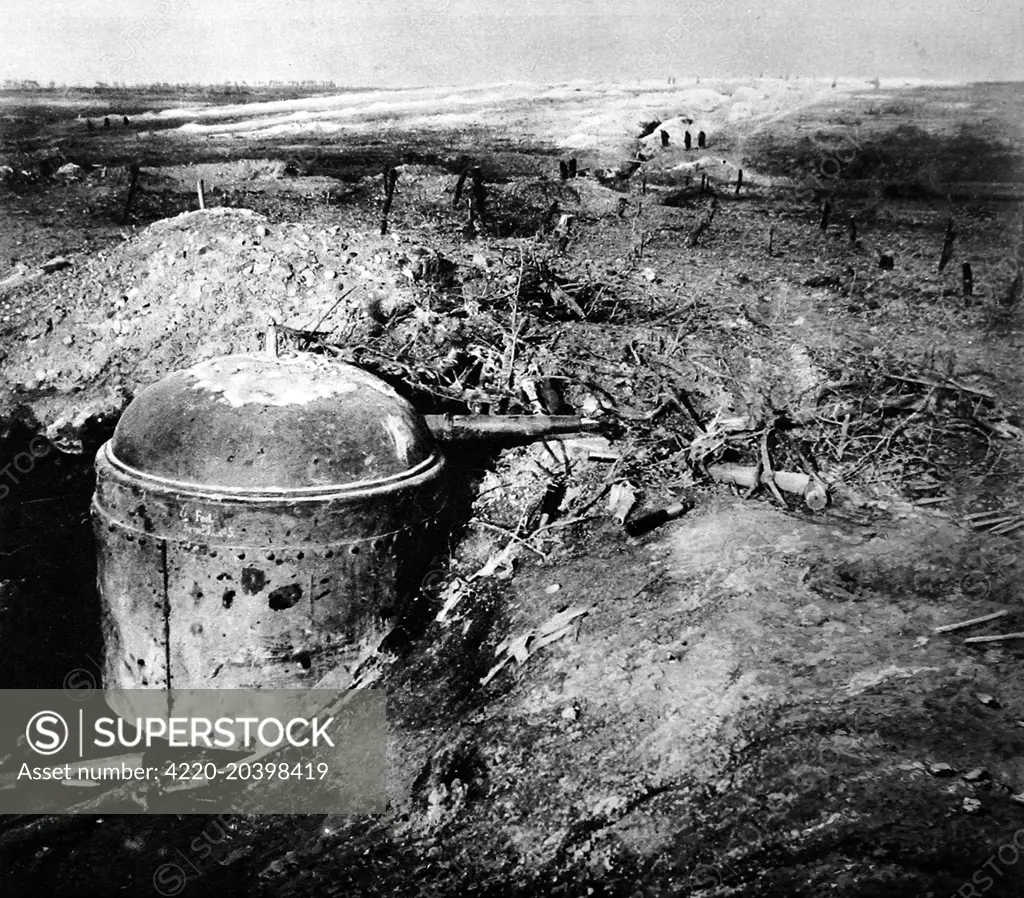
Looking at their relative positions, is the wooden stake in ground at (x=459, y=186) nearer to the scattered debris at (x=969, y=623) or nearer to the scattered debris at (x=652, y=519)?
the scattered debris at (x=652, y=519)

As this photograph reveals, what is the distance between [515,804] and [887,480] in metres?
3.82

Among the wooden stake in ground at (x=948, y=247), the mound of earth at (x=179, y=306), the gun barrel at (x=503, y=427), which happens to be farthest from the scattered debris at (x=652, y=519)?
the wooden stake in ground at (x=948, y=247)

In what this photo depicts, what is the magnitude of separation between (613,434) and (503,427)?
3.44 feet

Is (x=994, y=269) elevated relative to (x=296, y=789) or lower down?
elevated

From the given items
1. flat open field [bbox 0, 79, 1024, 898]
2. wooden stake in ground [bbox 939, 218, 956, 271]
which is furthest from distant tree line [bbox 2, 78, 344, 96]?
wooden stake in ground [bbox 939, 218, 956, 271]

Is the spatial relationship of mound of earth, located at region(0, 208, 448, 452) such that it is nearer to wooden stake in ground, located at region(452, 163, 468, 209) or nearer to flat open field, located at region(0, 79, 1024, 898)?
flat open field, located at region(0, 79, 1024, 898)

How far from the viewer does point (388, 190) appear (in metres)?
Answer: 8.92

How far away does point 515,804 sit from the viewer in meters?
3.72

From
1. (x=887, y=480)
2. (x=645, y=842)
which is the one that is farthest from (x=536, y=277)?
(x=645, y=842)

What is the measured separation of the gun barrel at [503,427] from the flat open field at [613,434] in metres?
0.23

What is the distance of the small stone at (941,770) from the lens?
10.6 ft

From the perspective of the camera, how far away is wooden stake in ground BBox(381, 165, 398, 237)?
28.9 feet

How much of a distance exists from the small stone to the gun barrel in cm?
351

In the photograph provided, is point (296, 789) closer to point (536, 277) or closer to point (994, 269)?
point (536, 277)
